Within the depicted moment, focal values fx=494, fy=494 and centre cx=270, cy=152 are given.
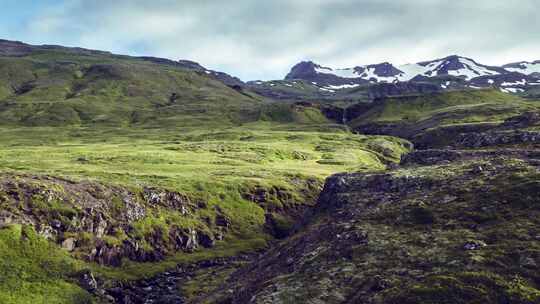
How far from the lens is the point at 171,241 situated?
93.2 m

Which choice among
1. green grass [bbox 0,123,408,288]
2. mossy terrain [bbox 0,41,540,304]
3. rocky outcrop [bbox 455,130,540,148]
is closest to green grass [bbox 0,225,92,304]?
mossy terrain [bbox 0,41,540,304]

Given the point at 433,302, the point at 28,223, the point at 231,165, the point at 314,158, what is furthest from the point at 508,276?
the point at 314,158

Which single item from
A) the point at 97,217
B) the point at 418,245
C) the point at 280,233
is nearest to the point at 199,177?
the point at 280,233

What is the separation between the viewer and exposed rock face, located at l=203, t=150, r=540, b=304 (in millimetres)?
46875

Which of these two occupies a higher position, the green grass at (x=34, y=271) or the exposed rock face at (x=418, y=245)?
the exposed rock face at (x=418, y=245)

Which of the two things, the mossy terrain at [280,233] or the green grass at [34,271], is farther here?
the green grass at [34,271]

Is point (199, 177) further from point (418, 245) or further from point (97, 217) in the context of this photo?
point (418, 245)

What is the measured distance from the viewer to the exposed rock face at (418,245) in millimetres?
46875

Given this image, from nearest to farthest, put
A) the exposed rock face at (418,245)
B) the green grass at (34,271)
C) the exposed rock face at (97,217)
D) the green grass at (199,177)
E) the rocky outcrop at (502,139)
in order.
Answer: the exposed rock face at (418,245), the green grass at (34,271), the exposed rock face at (97,217), the green grass at (199,177), the rocky outcrop at (502,139)

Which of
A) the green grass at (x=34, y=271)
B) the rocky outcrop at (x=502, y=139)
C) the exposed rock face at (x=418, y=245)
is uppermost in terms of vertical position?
the rocky outcrop at (x=502, y=139)

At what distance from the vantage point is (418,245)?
56.7 metres

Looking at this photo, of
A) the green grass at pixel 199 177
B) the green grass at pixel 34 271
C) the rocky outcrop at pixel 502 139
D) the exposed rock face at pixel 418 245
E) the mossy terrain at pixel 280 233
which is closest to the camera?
the exposed rock face at pixel 418 245

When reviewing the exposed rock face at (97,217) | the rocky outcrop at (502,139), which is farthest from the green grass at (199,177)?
the rocky outcrop at (502,139)

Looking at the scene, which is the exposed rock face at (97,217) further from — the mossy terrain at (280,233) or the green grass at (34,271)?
the green grass at (34,271)
